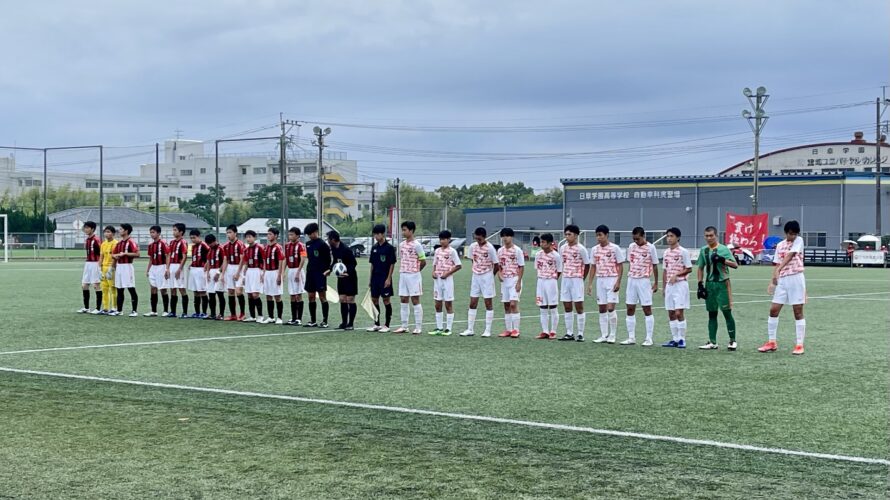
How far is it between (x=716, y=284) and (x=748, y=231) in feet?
151

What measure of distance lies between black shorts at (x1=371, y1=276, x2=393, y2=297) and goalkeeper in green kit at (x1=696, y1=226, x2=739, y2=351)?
18.8ft

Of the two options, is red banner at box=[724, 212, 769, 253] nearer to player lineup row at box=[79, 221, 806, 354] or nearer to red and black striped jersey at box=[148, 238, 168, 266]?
player lineup row at box=[79, 221, 806, 354]

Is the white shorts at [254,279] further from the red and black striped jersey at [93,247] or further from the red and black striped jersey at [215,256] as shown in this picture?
the red and black striped jersey at [93,247]

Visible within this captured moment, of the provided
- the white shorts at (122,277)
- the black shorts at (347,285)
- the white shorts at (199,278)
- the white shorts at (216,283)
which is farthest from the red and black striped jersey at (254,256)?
the white shorts at (122,277)

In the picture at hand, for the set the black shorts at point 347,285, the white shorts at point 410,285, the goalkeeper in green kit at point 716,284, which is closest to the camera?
the goalkeeper in green kit at point 716,284

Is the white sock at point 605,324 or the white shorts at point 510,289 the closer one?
the white sock at point 605,324

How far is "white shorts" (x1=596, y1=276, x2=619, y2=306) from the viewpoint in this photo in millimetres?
16172

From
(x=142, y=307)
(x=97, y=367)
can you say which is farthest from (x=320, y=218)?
(x=97, y=367)


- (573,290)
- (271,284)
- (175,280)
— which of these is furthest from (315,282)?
(573,290)

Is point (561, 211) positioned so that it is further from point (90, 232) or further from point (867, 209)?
point (90, 232)

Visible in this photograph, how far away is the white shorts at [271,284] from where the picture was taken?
1953 centimetres

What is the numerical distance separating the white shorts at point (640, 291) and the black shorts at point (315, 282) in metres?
6.00

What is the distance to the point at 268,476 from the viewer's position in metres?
6.90

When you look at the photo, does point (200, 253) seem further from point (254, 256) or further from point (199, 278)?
point (254, 256)
